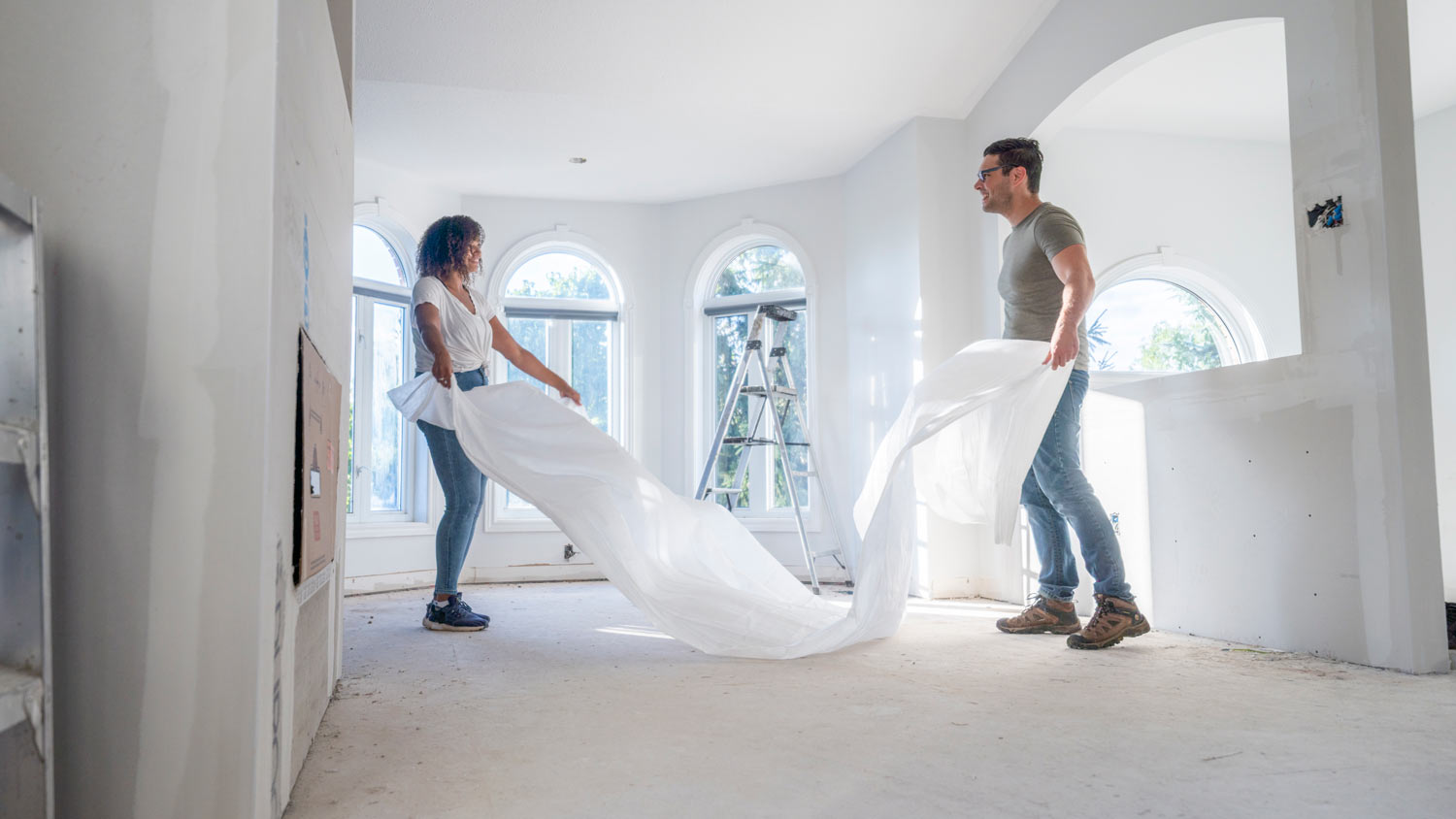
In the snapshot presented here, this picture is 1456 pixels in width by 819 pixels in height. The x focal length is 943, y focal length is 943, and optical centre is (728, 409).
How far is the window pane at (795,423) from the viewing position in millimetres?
5895

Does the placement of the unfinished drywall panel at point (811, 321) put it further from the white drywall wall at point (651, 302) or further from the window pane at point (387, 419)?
the window pane at point (387, 419)

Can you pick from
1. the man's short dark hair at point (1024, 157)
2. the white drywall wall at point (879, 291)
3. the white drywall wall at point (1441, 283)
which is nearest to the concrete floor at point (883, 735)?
the man's short dark hair at point (1024, 157)

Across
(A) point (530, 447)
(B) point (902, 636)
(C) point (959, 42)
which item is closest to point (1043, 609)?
(B) point (902, 636)

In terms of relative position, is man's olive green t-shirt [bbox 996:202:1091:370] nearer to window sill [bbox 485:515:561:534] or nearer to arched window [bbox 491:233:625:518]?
arched window [bbox 491:233:625:518]

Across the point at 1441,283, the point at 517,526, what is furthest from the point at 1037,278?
the point at 517,526

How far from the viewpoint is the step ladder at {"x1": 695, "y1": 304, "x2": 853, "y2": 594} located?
510 centimetres

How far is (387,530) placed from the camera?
17.5 feet

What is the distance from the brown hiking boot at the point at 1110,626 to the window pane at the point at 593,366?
12.7 ft

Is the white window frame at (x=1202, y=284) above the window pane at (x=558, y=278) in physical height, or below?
below

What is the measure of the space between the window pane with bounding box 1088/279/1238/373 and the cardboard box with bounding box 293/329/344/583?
4.93 meters

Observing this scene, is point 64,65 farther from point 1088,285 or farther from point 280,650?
point 1088,285

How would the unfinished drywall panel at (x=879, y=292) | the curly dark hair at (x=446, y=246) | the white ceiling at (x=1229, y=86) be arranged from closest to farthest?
the curly dark hair at (x=446, y=246) < the white ceiling at (x=1229, y=86) < the unfinished drywall panel at (x=879, y=292)

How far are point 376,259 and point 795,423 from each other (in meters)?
2.69

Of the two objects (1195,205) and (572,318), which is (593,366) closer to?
(572,318)
